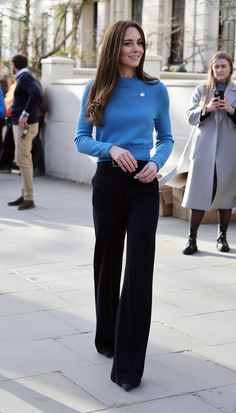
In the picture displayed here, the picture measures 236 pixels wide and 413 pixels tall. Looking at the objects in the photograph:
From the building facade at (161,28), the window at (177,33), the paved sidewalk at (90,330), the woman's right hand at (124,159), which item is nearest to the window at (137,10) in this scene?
the building facade at (161,28)

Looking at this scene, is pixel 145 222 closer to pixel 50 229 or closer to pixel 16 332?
pixel 16 332

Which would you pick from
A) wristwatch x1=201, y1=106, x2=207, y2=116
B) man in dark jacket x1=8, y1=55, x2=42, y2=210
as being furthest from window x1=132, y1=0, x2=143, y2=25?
wristwatch x1=201, y1=106, x2=207, y2=116

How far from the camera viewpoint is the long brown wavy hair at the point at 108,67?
4.64 m

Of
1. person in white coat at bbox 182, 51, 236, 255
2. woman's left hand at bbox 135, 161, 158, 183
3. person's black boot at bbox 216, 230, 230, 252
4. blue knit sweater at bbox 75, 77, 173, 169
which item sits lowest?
person's black boot at bbox 216, 230, 230, 252

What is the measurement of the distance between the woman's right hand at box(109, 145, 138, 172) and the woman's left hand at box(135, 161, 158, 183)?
0.06 metres

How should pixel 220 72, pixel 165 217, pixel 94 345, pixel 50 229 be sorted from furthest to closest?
pixel 165 217 < pixel 50 229 < pixel 220 72 < pixel 94 345

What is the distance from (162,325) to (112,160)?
1.60m

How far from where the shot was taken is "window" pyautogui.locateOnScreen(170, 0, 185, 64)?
30.5 metres

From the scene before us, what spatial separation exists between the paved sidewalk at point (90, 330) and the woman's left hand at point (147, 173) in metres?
1.14

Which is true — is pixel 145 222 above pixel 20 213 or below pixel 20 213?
above

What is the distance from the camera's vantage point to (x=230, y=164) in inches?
327

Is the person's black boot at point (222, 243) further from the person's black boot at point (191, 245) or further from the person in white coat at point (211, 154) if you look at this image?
the person's black boot at point (191, 245)

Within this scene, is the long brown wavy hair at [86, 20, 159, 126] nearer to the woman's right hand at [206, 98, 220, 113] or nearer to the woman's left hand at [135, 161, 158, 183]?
the woman's left hand at [135, 161, 158, 183]

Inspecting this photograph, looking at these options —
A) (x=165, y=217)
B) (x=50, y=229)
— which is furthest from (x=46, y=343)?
(x=165, y=217)
